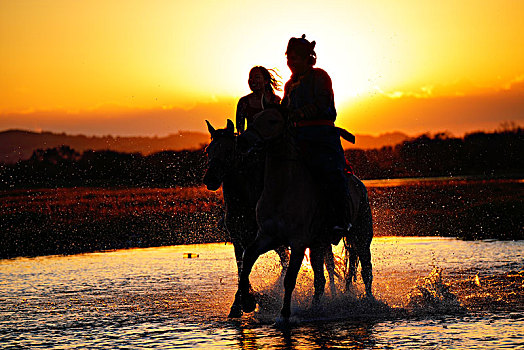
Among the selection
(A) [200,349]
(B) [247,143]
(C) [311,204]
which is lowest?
(A) [200,349]

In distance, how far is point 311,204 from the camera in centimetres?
992

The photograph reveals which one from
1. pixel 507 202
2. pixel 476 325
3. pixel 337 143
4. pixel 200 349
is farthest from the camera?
pixel 507 202

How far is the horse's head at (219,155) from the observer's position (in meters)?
10.2

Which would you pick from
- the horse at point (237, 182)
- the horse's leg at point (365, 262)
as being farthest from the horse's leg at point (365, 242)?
the horse at point (237, 182)

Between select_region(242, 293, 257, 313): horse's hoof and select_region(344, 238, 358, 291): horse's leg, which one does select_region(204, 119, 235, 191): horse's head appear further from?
select_region(344, 238, 358, 291): horse's leg

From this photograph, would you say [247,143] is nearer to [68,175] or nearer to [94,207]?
[94,207]

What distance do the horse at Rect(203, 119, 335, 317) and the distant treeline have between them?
49099mm

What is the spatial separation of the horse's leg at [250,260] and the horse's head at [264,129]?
1.15 metres

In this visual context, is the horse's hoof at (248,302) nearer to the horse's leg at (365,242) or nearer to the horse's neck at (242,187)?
the horse's neck at (242,187)

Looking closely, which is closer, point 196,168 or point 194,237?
point 194,237

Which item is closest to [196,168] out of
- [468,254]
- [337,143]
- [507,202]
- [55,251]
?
[507,202]

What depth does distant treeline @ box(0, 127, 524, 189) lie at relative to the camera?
64750 mm

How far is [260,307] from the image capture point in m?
11.2

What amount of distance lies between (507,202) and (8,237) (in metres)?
17.8
